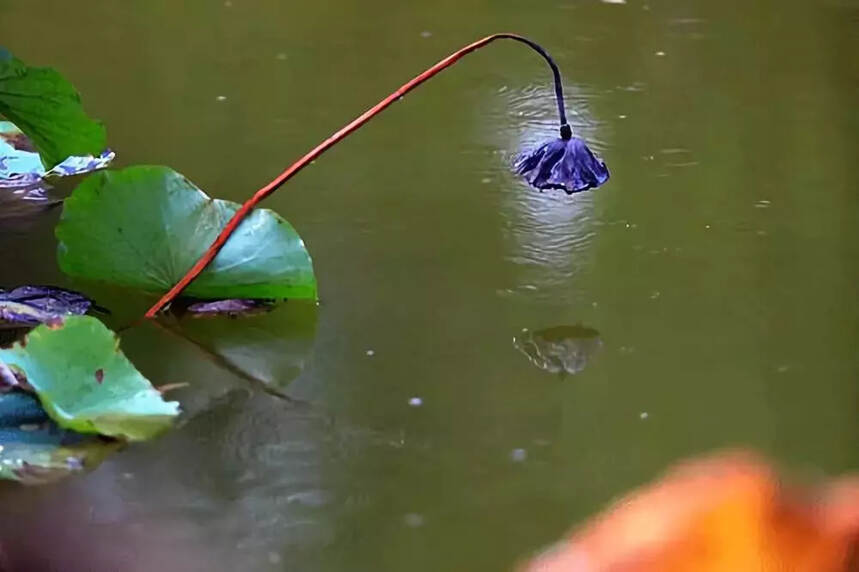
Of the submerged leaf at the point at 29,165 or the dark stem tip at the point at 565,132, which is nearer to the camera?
the dark stem tip at the point at 565,132

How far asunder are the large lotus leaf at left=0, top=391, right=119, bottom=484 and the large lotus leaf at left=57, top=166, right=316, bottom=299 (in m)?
0.17

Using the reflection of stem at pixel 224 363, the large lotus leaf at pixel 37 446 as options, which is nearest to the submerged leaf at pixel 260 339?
the reflection of stem at pixel 224 363

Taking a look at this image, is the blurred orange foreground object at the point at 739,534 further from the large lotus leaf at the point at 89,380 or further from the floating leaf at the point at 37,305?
the floating leaf at the point at 37,305

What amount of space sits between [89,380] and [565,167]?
14.2 inches

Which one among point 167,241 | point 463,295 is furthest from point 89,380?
point 463,295

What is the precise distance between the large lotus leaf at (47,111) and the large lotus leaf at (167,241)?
2.9 inches

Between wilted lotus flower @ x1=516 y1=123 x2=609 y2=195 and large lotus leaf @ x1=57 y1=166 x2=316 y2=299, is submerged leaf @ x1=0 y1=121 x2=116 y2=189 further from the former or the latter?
wilted lotus flower @ x1=516 y1=123 x2=609 y2=195

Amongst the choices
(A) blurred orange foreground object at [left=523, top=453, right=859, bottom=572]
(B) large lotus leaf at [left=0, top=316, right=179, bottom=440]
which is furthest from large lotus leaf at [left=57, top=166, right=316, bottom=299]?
(A) blurred orange foreground object at [left=523, top=453, right=859, bottom=572]

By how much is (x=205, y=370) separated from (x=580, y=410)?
0.76ft

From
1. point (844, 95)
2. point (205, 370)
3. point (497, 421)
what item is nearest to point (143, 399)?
point (205, 370)

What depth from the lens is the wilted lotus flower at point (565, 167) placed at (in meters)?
0.79

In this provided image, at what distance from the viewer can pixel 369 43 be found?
56.2 inches

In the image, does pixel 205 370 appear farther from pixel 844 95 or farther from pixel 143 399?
pixel 844 95

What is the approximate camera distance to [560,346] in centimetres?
71
